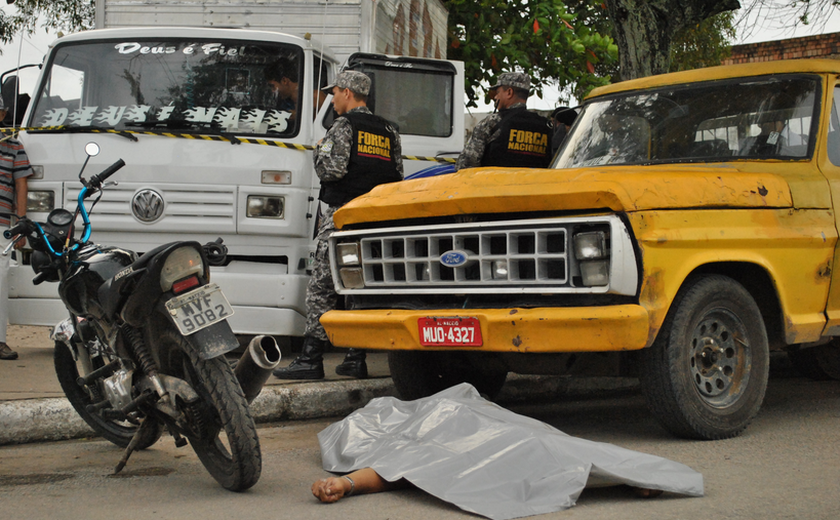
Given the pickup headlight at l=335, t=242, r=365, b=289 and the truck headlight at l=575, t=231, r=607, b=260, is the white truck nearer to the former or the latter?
the pickup headlight at l=335, t=242, r=365, b=289

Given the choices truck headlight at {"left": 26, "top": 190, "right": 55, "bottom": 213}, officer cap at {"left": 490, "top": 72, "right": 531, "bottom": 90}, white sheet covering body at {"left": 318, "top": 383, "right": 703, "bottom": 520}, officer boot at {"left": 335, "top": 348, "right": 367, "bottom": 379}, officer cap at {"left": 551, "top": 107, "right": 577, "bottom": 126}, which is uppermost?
officer cap at {"left": 490, "top": 72, "right": 531, "bottom": 90}

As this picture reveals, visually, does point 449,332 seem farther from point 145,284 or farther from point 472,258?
point 145,284

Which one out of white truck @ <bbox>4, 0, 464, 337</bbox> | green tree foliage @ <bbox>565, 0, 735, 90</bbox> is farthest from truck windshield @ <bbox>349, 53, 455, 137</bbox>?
green tree foliage @ <bbox>565, 0, 735, 90</bbox>

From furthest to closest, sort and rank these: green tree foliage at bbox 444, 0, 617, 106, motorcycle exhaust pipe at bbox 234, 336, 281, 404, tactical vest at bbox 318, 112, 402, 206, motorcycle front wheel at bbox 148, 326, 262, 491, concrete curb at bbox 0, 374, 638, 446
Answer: green tree foliage at bbox 444, 0, 617, 106, tactical vest at bbox 318, 112, 402, 206, concrete curb at bbox 0, 374, 638, 446, motorcycle exhaust pipe at bbox 234, 336, 281, 404, motorcycle front wheel at bbox 148, 326, 262, 491

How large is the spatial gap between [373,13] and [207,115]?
1.91 m

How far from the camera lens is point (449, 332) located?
14.9ft

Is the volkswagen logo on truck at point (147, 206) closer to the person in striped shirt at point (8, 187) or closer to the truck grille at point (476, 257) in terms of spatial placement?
the person in striped shirt at point (8, 187)

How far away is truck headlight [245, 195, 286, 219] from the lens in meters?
Answer: 6.76

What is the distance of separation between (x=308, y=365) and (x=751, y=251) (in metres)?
2.90

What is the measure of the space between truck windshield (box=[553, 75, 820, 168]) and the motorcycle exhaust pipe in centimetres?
276

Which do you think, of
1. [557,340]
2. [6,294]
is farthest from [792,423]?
[6,294]

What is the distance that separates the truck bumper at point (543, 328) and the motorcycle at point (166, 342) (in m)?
1.01

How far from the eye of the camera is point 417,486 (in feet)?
11.8

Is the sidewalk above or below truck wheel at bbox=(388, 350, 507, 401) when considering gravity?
below
